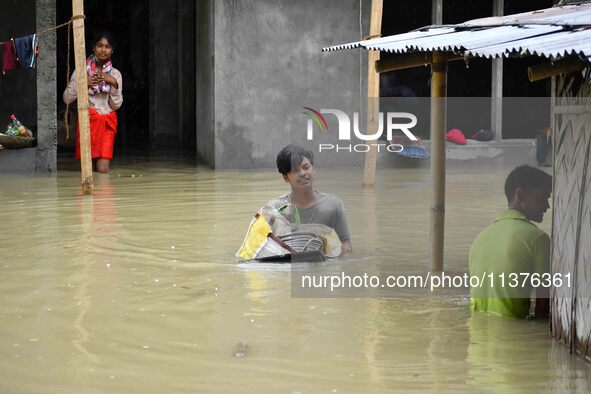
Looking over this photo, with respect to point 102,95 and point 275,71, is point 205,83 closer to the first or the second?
point 275,71

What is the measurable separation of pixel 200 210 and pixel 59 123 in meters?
7.27

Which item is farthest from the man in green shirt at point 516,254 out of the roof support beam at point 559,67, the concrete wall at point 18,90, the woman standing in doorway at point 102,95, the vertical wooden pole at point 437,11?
the vertical wooden pole at point 437,11

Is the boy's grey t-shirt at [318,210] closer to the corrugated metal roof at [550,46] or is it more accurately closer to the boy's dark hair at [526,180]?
the boy's dark hair at [526,180]

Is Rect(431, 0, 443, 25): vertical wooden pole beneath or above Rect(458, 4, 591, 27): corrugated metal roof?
above

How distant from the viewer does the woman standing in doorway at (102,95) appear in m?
14.3

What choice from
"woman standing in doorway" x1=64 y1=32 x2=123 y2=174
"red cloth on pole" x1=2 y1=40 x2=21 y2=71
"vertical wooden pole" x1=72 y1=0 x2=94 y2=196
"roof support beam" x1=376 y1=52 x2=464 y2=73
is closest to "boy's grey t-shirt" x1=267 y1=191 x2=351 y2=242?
"roof support beam" x1=376 y1=52 x2=464 y2=73

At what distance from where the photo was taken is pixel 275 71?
1560 centimetres

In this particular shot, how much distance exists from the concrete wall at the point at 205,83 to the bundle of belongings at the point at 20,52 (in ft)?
8.76

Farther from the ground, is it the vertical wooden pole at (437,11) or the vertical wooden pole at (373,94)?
the vertical wooden pole at (437,11)

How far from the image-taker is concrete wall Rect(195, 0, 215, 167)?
51.3ft

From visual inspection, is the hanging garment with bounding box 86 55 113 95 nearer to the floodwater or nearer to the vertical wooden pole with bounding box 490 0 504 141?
the floodwater

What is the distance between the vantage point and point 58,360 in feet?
17.2

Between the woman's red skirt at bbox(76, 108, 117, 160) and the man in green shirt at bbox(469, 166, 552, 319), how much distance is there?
906 centimetres

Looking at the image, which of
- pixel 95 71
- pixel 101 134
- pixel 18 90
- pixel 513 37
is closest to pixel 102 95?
pixel 95 71
